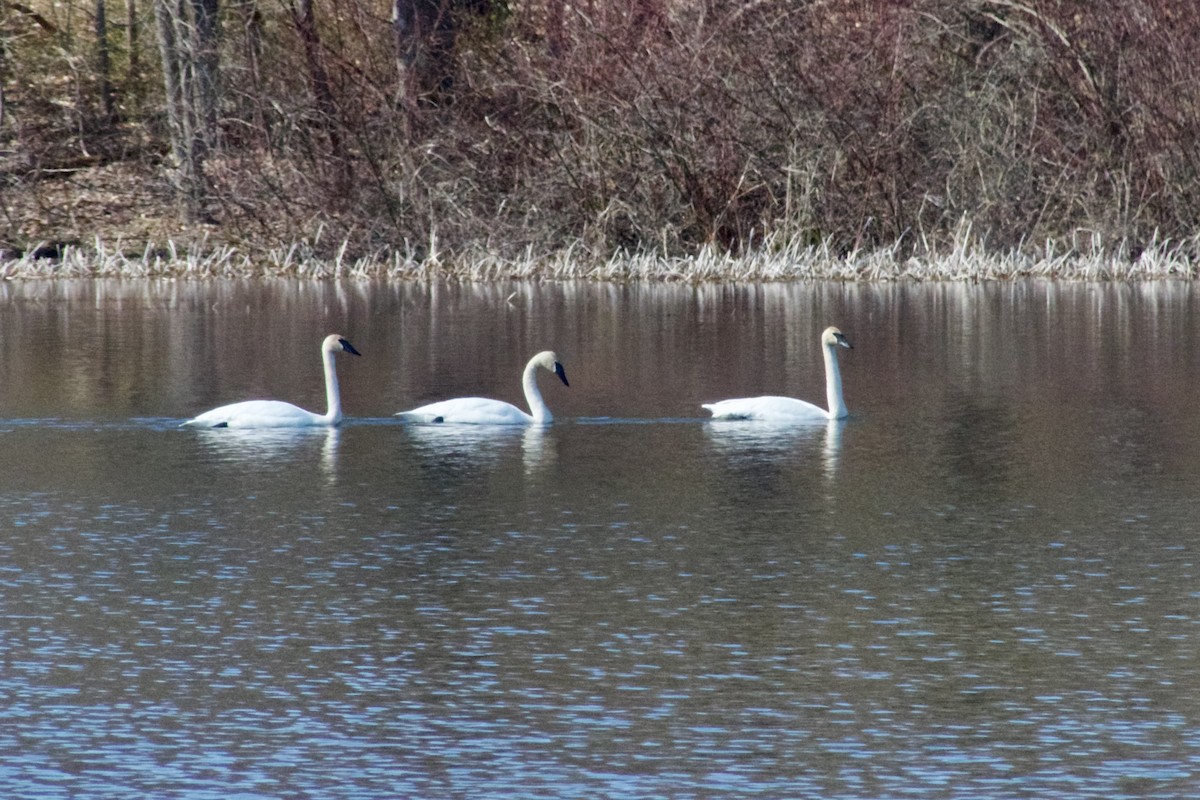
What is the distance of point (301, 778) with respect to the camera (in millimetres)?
6074

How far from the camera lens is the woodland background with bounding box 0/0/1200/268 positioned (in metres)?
26.3

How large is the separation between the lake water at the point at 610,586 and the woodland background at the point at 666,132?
9.50 m

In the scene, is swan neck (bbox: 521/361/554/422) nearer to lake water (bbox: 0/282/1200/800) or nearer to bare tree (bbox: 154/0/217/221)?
lake water (bbox: 0/282/1200/800)

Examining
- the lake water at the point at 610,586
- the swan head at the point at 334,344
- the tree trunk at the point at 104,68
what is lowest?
the lake water at the point at 610,586

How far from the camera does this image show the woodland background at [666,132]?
2627 centimetres

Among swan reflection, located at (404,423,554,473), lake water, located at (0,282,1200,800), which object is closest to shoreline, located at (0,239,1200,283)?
lake water, located at (0,282,1200,800)

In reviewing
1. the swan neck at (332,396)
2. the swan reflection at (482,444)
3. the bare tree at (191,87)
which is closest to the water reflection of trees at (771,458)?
the swan reflection at (482,444)

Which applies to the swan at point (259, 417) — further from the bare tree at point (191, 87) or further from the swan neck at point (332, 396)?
the bare tree at point (191, 87)

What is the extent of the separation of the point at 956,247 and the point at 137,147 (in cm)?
1242

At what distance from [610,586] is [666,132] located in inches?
741

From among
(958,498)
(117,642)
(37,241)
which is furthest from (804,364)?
(37,241)

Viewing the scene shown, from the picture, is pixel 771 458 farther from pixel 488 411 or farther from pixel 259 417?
pixel 259 417

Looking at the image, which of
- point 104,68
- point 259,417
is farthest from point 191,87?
point 259,417

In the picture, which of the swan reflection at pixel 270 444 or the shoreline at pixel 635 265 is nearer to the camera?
the swan reflection at pixel 270 444
